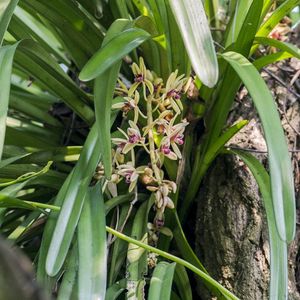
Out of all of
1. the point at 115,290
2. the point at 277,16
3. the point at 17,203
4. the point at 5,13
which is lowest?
the point at 115,290

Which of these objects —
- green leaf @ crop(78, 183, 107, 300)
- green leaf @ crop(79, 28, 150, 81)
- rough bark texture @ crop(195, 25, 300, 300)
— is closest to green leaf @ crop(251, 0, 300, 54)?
rough bark texture @ crop(195, 25, 300, 300)

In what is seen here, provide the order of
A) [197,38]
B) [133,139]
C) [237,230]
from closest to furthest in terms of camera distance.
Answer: [197,38] → [133,139] → [237,230]

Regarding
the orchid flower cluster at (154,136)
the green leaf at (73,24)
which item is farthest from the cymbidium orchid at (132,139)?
the green leaf at (73,24)

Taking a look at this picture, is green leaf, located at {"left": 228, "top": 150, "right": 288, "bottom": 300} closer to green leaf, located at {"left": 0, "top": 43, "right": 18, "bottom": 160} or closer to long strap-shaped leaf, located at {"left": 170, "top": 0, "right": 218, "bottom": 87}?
long strap-shaped leaf, located at {"left": 170, "top": 0, "right": 218, "bottom": 87}

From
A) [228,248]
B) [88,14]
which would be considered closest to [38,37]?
[88,14]

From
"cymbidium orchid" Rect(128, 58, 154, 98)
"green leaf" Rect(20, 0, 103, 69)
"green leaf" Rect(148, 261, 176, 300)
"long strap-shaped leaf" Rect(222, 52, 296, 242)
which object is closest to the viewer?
"long strap-shaped leaf" Rect(222, 52, 296, 242)

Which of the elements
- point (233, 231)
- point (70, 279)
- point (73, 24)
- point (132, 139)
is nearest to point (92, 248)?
point (70, 279)

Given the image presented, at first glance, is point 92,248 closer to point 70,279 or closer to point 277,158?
point 70,279
